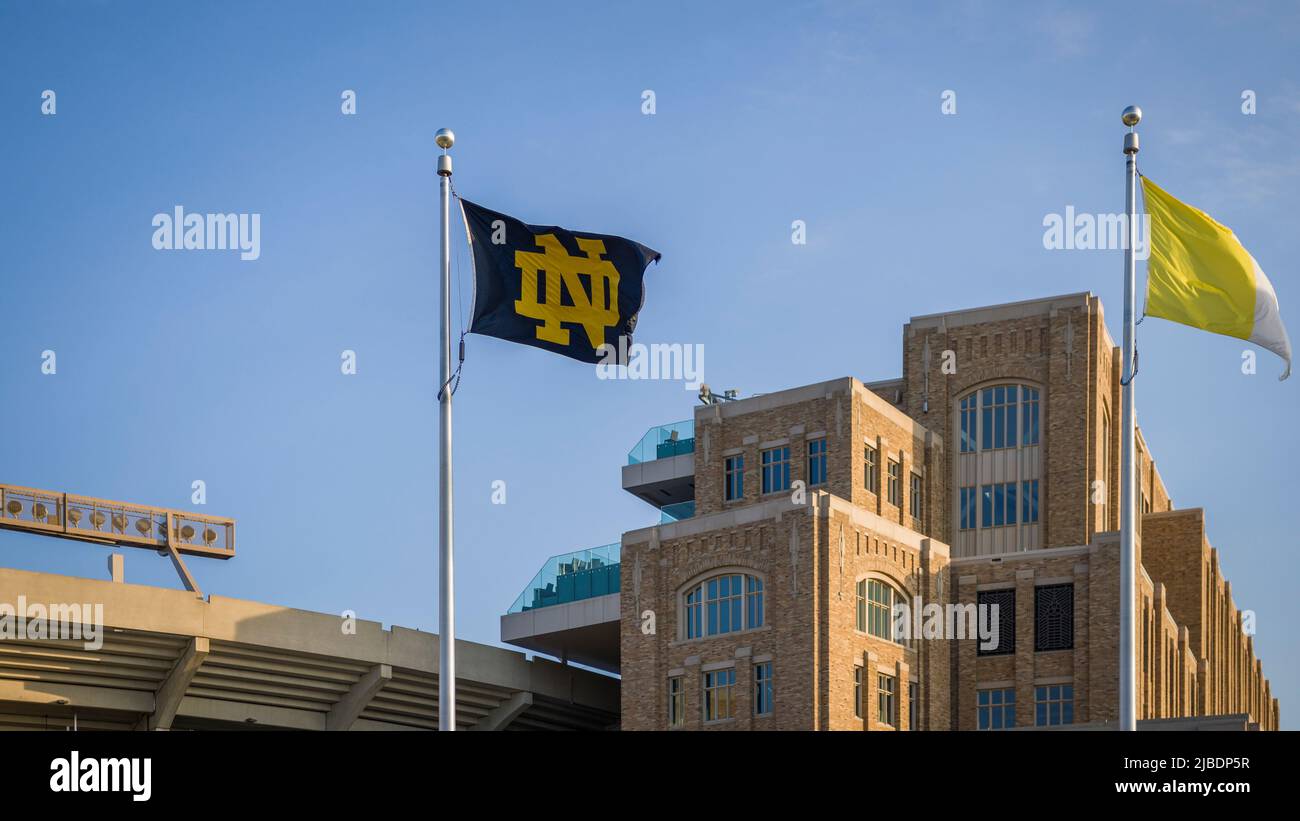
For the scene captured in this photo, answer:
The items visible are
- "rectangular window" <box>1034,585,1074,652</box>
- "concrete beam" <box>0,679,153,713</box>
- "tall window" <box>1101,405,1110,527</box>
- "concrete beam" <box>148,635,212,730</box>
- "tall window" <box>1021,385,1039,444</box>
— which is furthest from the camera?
"tall window" <box>1101,405,1110,527</box>

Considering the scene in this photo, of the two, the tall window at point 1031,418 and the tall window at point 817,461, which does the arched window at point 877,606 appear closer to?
the tall window at point 817,461

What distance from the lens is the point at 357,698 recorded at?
60.3 metres

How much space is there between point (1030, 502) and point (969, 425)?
3555mm

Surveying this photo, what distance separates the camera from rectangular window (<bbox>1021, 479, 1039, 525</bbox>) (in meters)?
64.6

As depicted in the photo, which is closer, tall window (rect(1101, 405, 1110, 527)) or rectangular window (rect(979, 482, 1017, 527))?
rectangular window (rect(979, 482, 1017, 527))

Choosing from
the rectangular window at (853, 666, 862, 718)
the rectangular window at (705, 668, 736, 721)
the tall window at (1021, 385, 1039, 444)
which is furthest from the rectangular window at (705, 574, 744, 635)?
the tall window at (1021, 385, 1039, 444)

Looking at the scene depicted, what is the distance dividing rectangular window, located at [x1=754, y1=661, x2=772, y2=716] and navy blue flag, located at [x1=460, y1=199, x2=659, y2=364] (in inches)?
986

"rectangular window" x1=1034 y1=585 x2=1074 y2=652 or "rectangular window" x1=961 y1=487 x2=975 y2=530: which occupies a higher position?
"rectangular window" x1=961 y1=487 x2=975 y2=530

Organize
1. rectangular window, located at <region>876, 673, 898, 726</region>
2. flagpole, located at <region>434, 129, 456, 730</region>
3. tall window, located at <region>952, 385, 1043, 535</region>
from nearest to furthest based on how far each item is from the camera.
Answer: flagpole, located at <region>434, 129, 456, 730</region>
rectangular window, located at <region>876, 673, 898, 726</region>
tall window, located at <region>952, 385, 1043, 535</region>

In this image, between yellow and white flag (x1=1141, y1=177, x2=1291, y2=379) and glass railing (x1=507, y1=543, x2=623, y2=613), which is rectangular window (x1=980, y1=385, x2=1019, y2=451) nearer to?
glass railing (x1=507, y1=543, x2=623, y2=613)

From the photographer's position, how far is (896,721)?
58344 millimetres

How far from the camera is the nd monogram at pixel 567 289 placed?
107 ft

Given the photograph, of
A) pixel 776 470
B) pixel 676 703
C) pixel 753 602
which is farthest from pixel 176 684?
pixel 776 470
